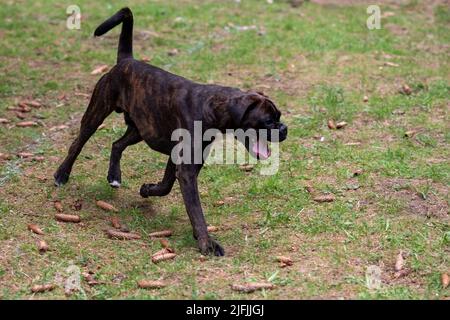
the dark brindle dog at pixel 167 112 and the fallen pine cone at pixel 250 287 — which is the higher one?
the dark brindle dog at pixel 167 112

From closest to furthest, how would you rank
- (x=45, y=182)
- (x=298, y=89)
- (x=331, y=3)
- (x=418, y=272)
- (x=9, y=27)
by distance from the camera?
1. (x=418, y=272)
2. (x=45, y=182)
3. (x=298, y=89)
4. (x=9, y=27)
5. (x=331, y=3)

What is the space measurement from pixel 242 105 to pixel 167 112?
2.60 ft

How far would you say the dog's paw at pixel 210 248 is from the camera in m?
5.99

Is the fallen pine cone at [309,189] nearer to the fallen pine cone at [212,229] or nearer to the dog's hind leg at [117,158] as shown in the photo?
the fallen pine cone at [212,229]

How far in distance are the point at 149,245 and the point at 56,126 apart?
315 centimetres

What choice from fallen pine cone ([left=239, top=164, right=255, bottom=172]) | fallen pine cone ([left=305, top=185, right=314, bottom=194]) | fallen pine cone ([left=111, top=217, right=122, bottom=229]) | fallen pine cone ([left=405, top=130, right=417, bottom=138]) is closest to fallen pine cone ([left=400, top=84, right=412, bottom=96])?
fallen pine cone ([left=405, top=130, right=417, bottom=138])

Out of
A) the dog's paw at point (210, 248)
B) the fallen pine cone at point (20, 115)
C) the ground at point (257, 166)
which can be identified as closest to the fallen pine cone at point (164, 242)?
the ground at point (257, 166)

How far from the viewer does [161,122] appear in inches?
256

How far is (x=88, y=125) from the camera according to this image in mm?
7188

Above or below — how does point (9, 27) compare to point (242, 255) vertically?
above

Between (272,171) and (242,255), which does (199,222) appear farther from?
(272,171)

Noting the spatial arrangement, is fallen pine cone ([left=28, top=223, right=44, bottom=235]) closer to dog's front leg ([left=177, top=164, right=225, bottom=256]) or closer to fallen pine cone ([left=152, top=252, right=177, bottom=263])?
fallen pine cone ([left=152, top=252, right=177, bottom=263])

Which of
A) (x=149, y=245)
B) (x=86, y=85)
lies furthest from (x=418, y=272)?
(x=86, y=85)

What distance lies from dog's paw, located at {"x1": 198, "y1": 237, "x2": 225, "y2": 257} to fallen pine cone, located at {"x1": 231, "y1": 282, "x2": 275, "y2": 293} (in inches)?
23.1
